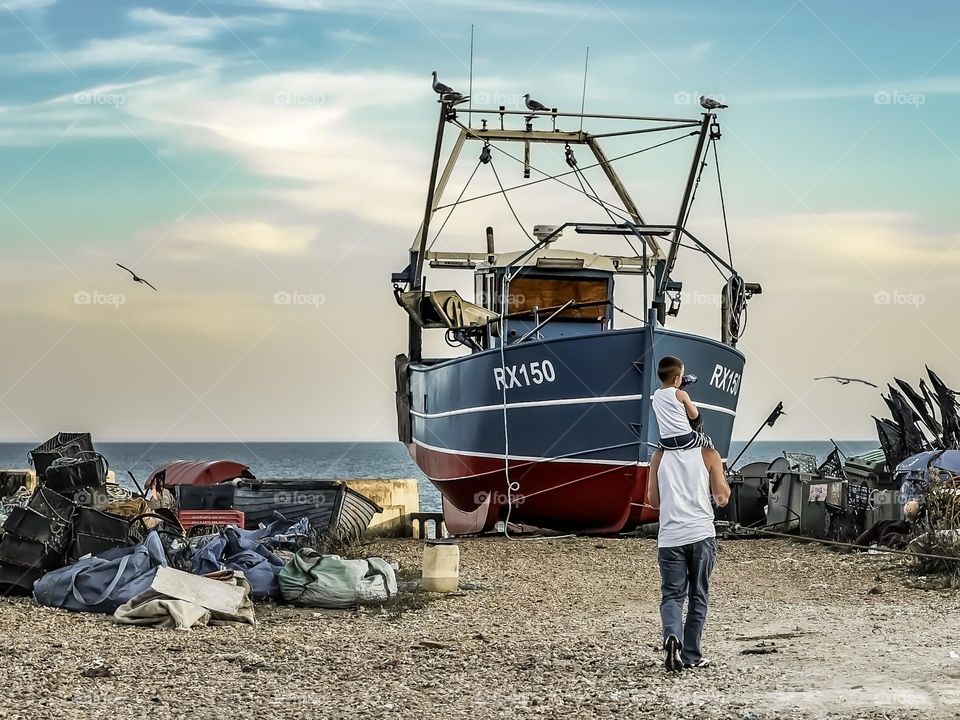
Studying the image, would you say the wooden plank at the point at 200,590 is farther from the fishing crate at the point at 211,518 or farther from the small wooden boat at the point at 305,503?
the small wooden boat at the point at 305,503

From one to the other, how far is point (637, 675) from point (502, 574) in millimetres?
5047

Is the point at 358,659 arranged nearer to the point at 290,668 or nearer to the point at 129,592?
the point at 290,668

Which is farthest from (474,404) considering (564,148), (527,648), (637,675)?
(637,675)

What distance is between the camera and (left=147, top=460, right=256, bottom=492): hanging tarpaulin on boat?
55.8 ft

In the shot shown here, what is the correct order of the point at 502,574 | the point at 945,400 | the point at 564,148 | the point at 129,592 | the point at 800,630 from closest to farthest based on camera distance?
the point at 800,630 < the point at 129,592 < the point at 502,574 < the point at 945,400 < the point at 564,148

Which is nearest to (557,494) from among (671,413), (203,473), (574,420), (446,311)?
(574,420)

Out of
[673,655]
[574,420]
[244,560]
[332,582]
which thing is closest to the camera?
[673,655]

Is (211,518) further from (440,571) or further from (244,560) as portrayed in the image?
(440,571)

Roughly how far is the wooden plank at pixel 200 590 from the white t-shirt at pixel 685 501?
3290mm

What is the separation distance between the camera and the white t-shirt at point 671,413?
21.8 feet

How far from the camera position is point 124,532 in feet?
33.6

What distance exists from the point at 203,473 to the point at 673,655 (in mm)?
11523

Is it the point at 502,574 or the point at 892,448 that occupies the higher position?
the point at 892,448

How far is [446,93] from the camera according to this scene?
1681cm
